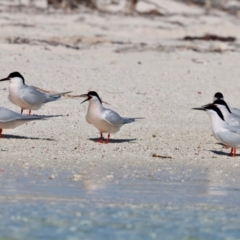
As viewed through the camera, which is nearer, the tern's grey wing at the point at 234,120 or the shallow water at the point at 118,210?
the shallow water at the point at 118,210

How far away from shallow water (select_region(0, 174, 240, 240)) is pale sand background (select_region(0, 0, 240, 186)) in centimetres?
38

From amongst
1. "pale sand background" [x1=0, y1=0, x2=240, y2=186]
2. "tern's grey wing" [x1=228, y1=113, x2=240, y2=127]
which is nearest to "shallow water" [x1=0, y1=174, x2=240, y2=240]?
"pale sand background" [x1=0, y1=0, x2=240, y2=186]

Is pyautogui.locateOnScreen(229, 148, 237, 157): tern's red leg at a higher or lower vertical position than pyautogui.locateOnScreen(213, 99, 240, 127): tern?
lower

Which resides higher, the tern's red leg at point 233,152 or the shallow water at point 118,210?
the tern's red leg at point 233,152

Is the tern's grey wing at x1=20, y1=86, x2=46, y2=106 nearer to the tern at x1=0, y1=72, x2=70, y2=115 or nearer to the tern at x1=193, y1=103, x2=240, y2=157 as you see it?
the tern at x1=0, y1=72, x2=70, y2=115

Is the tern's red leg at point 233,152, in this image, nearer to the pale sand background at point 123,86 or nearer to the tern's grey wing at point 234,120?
the pale sand background at point 123,86

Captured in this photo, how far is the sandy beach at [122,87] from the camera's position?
8375 millimetres

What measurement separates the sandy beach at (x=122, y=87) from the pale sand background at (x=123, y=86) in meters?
0.01

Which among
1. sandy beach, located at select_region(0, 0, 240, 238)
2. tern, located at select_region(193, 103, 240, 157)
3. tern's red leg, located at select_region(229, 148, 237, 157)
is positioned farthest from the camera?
tern's red leg, located at select_region(229, 148, 237, 157)

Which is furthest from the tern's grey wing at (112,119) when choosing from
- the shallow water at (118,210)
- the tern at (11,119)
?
the shallow water at (118,210)

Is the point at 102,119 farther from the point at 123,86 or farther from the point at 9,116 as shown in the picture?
the point at 123,86

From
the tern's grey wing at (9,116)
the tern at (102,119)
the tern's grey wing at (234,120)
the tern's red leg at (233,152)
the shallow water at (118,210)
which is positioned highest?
the tern's grey wing at (234,120)

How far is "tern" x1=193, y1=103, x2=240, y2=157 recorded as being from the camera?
29.9 ft

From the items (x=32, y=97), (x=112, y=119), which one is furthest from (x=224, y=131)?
(x=32, y=97)
